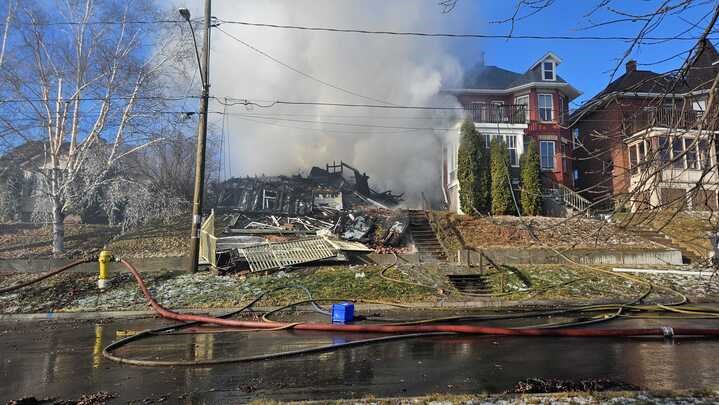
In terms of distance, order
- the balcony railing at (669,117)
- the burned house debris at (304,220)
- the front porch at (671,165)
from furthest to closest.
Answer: the burned house debris at (304,220), the balcony railing at (669,117), the front porch at (671,165)

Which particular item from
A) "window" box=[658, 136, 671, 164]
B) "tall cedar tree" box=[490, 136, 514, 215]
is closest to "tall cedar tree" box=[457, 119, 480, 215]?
"tall cedar tree" box=[490, 136, 514, 215]

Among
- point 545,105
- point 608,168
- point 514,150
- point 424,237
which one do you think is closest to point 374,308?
point 424,237

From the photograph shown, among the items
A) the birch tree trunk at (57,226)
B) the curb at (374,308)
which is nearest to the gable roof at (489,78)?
the curb at (374,308)

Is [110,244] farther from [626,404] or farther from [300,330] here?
[626,404]

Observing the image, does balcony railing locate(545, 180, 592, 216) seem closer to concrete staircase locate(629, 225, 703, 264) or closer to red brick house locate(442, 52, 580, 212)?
red brick house locate(442, 52, 580, 212)

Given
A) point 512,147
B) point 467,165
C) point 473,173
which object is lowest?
point 473,173

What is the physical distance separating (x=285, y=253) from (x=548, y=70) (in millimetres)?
22107

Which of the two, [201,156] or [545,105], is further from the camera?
[545,105]

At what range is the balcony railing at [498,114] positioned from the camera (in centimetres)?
2634

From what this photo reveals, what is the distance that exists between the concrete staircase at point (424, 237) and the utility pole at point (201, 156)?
277 inches

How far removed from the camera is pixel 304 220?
18.0 m

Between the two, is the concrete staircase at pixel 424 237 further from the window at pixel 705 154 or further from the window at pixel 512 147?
the window at pixel 705 154

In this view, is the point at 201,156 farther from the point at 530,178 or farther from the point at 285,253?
the point at 530,178

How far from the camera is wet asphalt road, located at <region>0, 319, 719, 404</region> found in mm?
4816
